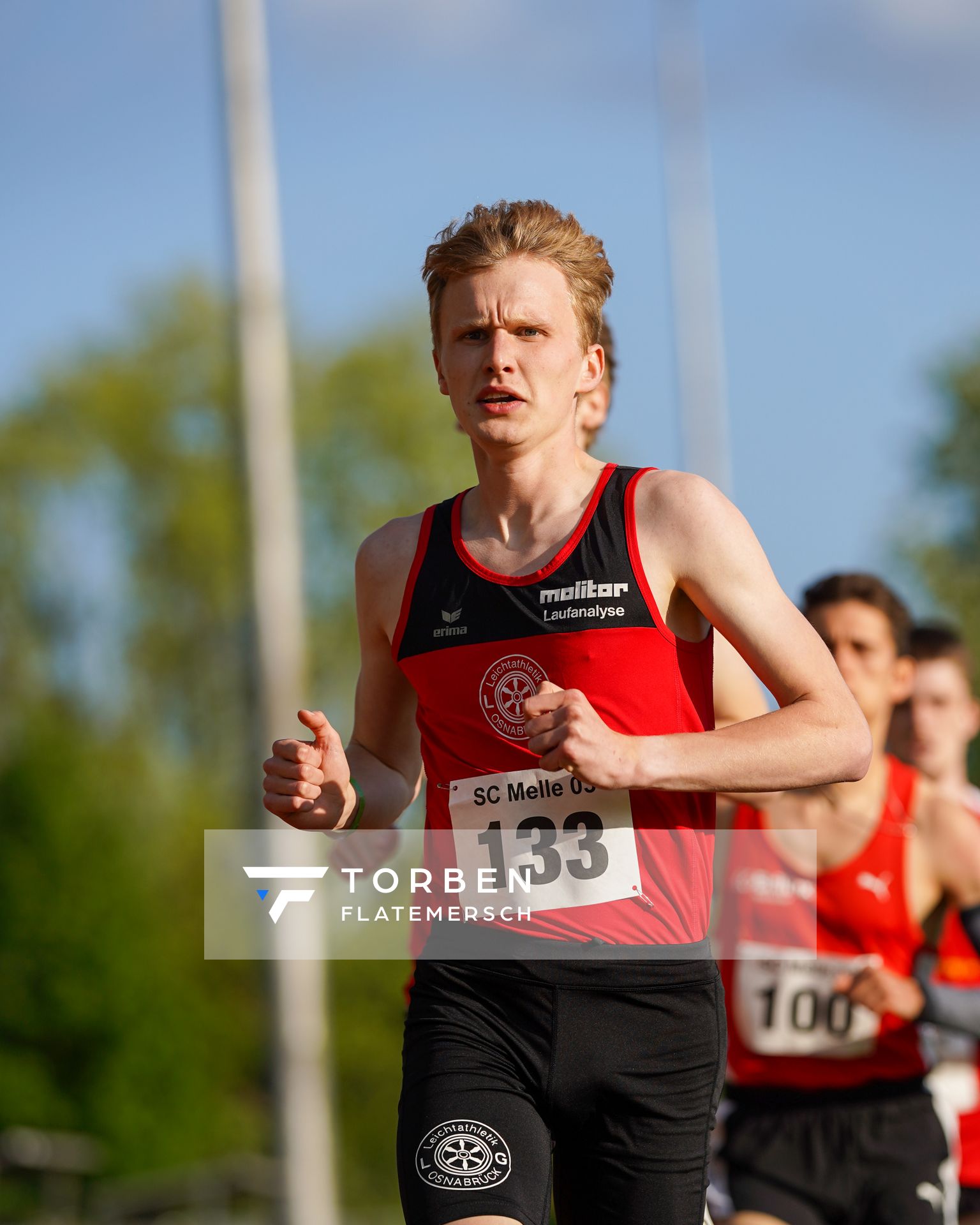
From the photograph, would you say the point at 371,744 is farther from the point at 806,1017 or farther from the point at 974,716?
the point at 974,716

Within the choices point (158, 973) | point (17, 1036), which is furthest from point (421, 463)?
point (17, 1036)

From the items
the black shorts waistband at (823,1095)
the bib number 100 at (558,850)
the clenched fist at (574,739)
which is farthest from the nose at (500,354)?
the black shorts waistband at (823,1095)

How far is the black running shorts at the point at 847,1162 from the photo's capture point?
4809 mm

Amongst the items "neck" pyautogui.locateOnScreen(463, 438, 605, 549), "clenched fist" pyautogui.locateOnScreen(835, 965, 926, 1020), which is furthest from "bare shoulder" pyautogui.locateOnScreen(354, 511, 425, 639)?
"clenched fist" pyautogui.locateOnScreen(835, 965, 926, 1020)

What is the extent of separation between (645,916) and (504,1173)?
1.84ft

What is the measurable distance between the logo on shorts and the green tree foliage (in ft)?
90.1

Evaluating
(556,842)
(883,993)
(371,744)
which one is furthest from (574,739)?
(883,993)

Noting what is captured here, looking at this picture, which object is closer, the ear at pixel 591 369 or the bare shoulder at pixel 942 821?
the ear at pixel 591 369

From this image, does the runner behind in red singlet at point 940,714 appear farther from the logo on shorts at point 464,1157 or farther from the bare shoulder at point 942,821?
the logo on shorts at point 464,1157

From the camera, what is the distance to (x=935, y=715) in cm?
707

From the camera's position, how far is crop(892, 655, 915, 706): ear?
5.32 meters

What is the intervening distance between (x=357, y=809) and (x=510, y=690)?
62 centimetres

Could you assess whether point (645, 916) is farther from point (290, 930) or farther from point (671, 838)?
point (290, 930)

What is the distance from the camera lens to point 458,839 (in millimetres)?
3369
